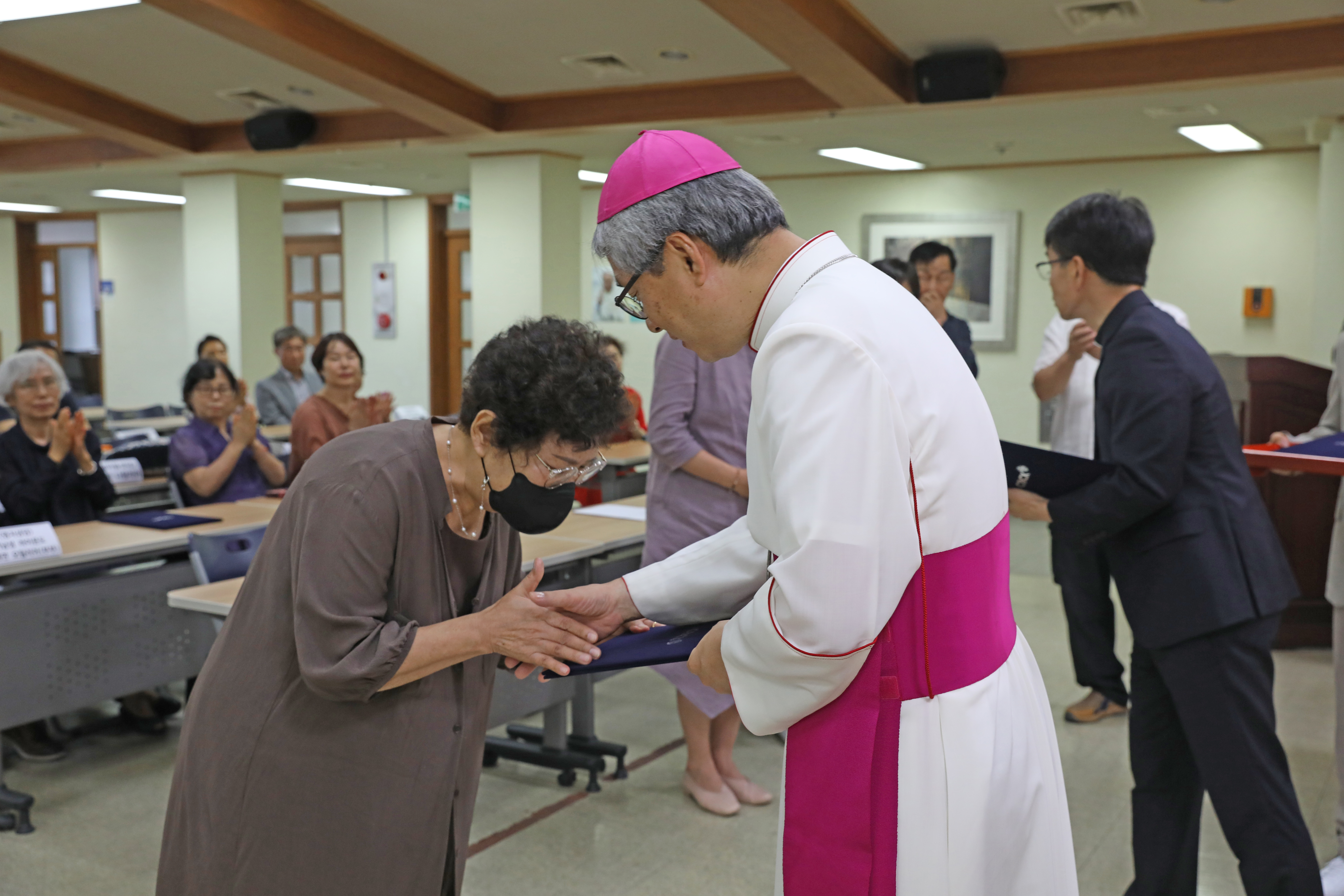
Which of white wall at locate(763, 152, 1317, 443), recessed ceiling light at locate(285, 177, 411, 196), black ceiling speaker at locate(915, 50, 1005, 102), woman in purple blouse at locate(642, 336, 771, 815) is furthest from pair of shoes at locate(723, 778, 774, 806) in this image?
recessed ceiling light at locate(285, 177, 411, 196)

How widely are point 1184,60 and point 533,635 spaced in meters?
6.02

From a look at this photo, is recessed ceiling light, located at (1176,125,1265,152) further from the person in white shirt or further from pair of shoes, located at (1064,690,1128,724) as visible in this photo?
pair of shoes, located at (1064,690,1128,724)

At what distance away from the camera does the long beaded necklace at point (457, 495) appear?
1.66 meters

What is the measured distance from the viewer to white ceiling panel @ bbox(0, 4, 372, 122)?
6.58 meters

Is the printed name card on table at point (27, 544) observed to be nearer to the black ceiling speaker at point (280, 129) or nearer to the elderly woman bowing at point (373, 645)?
the elderly woman bowing at point (373, 645)

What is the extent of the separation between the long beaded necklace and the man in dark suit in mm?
1314

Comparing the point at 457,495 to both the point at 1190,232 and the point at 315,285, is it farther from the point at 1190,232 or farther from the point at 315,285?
the point at 315,285

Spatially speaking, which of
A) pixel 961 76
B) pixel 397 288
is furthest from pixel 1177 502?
pixel 397 288

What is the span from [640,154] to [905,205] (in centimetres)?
924

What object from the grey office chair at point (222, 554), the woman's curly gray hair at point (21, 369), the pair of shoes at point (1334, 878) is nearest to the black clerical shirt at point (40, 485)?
the woman's curly gray hair at point (21, 369)

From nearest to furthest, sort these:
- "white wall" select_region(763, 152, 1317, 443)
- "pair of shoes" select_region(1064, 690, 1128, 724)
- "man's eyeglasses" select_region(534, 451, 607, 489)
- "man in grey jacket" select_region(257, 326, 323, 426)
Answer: "man's eyeglasses" select_region(534, 451, 607, 489)
"pair of shoes" select_region(1064, 690, 1128, 724)
"man in grey jacket" select_region(257, 326, 323, 426)
"white wall" select_region(763, 152, 1317, 443)

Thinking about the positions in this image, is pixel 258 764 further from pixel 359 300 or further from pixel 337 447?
pixel 359 300

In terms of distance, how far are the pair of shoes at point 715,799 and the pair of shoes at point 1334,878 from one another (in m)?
1.62

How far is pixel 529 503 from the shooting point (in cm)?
170
